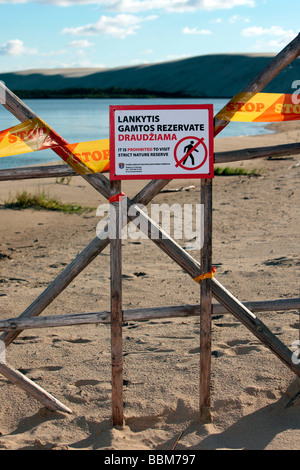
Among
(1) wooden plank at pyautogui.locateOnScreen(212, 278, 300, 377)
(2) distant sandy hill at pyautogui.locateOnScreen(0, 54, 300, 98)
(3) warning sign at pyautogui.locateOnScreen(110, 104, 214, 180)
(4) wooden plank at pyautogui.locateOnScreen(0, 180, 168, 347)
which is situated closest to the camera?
(3) warning sign at pyautogui.locateOnScreen(110, 104, 214, 180)

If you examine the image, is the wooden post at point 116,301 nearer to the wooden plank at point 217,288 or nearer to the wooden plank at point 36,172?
the wooden plank at point 217,288

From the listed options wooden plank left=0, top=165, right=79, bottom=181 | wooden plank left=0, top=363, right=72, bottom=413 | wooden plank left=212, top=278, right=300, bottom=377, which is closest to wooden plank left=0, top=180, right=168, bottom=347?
wooden plank left=0, top=363, right=72, bottom=413

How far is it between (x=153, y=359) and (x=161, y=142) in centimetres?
180

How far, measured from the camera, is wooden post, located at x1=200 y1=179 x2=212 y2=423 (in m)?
3.29

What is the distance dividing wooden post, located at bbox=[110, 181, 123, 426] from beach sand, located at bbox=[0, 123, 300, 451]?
0.17 meters

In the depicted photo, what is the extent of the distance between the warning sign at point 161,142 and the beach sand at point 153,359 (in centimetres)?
156

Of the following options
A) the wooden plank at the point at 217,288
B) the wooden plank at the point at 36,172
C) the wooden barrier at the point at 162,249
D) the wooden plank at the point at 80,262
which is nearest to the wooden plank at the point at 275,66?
the wooden barrier at the point at 162,249

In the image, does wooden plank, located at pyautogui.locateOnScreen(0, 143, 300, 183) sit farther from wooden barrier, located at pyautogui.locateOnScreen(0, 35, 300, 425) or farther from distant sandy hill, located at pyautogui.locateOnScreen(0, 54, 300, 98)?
distant sandy hill, located at pyautogui.locateOnScreen(0, 54, 300, 98)

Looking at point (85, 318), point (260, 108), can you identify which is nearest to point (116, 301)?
point (85, 318)

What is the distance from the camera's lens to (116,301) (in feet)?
10.8
